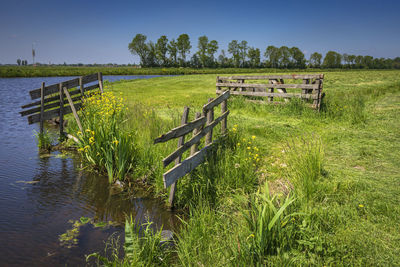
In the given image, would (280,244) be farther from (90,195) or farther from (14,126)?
(14,126)

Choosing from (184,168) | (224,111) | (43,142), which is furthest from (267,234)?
(43,142)

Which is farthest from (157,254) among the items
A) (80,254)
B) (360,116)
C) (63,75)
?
(63,75)

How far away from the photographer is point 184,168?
5059 millimetres

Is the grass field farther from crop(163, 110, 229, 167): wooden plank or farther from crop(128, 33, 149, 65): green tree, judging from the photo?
crop(128, 33, 149, 65): green tree

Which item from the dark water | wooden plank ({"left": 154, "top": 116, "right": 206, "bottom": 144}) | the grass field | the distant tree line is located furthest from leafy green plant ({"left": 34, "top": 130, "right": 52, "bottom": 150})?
the distant tree line

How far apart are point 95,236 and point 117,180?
213 centimetres

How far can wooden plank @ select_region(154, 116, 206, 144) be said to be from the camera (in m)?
4.34

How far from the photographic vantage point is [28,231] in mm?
4777

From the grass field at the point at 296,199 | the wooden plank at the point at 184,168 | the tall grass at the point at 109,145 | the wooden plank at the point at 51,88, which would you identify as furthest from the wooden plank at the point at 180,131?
the wooden plank at the point at 51,88

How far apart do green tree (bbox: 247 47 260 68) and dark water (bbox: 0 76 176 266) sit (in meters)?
118

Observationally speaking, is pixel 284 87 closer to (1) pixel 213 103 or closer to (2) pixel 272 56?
(1) pixel 213 103

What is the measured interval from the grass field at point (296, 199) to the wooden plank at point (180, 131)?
879 millimetres

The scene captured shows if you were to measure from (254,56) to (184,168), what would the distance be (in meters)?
122

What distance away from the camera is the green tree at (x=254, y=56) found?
383 feet
